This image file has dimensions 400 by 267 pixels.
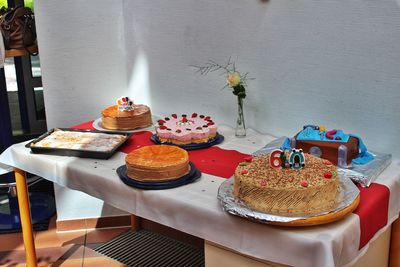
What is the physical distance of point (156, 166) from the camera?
5.75 feet

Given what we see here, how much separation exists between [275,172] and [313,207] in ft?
0.52

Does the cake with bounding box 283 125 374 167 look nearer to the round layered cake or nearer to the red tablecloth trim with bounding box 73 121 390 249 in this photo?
the red tablecloth trim with bounding box 73 121 390 249

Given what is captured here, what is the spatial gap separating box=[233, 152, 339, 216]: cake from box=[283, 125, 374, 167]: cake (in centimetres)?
21

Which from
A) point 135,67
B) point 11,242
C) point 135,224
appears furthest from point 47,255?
point 135,67

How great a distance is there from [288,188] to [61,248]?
1658mm

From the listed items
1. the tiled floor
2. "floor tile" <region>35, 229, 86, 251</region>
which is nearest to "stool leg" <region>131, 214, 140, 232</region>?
the tiled floor

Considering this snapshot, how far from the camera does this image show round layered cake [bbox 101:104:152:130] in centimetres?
235

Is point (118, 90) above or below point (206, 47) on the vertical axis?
below

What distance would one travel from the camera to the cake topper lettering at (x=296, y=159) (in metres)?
1.59

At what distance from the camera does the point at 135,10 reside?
2.66 meters

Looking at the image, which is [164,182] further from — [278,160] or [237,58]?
[237,58]

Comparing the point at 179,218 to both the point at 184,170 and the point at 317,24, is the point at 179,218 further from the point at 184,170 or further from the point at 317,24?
the point at 317,24

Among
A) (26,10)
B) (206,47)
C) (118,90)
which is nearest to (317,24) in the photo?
(206,47)

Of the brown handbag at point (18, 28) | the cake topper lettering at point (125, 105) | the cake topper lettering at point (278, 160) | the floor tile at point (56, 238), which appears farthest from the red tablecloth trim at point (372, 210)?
the brown handbag at point (18, 28)
